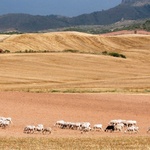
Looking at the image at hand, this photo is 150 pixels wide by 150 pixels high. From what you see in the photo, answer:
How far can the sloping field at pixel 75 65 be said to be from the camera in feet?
204

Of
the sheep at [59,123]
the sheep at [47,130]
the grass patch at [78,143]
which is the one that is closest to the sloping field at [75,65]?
the sheep at [59,123]

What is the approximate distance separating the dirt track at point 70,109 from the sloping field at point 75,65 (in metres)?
9.21

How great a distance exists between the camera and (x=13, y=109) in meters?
39.2

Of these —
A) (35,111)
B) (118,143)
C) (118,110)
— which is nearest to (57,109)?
(35,111)

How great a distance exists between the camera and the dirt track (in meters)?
34.2

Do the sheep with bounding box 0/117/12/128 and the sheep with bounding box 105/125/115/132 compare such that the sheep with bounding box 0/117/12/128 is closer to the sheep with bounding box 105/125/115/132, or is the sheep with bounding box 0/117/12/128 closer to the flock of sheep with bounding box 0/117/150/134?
the flock of sheep with bounding box 0/117/150/134

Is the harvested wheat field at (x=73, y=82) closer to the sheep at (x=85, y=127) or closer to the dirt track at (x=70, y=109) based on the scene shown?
the dirt track at (x=70, y=109)

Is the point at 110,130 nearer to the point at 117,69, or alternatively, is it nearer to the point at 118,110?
the point at 118,110

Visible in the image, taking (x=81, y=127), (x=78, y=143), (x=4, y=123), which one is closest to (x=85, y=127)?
(x=81, y=127)

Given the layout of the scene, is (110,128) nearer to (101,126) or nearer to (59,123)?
(101,126)

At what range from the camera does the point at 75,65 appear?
8425 cm

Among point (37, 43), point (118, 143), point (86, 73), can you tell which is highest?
point (37, 43)

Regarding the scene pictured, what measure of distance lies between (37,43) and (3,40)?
21.3 feet

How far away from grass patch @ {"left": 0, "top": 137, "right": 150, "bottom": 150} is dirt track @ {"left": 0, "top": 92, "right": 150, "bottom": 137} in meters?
2.45
